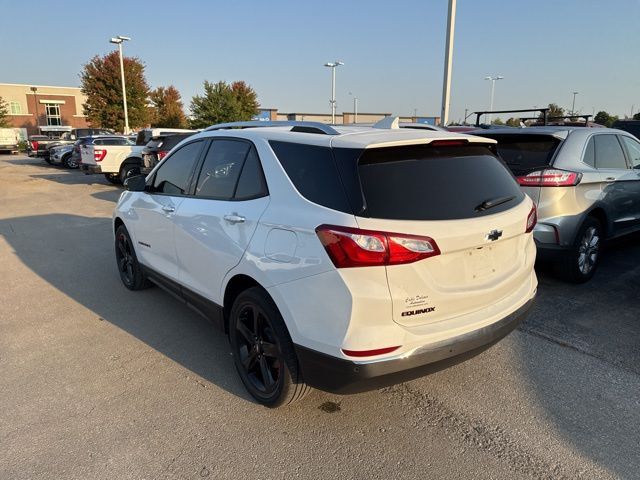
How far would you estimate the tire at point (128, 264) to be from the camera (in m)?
5.05

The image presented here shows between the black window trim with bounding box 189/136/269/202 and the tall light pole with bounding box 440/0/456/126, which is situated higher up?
the tall light pole with bounding box 440/0/456/126

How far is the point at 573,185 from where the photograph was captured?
487 centimetres

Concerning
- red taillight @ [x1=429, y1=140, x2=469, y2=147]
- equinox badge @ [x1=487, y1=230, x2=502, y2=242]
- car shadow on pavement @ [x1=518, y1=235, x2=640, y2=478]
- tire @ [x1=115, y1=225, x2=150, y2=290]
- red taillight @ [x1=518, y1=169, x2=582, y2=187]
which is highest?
red taillight @ [x1=429, y1=140, x2=469, y2=147]

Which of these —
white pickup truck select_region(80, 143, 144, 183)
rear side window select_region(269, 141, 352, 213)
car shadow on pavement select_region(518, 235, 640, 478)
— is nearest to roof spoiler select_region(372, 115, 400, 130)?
rear side window select_region(269, 141, 352, 213)

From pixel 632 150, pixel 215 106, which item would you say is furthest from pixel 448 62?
pixel 215 106

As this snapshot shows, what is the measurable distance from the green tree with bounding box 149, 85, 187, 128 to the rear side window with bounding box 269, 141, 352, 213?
1984 inches

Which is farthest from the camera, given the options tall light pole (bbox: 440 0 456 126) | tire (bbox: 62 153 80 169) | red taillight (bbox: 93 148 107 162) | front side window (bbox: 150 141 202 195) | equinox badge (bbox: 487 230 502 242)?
tire (bbox: 62 153 80 169)

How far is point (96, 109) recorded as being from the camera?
3753cm

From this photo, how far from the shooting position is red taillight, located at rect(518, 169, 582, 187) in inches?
190

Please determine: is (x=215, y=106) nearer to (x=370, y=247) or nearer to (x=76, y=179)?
(x=76, y=179)

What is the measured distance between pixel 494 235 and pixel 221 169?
1.98m

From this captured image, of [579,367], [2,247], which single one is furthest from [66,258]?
[579,367]

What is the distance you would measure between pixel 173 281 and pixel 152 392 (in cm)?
107

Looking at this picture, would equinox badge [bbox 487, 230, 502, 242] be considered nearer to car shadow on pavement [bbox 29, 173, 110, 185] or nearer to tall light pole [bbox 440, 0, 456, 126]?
tall light pole [bbox 440, 0, 456, 126]
